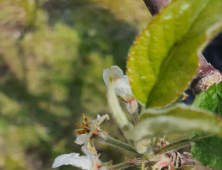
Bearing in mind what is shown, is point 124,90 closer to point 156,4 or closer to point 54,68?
point 156,4

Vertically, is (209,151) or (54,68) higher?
(54,68)

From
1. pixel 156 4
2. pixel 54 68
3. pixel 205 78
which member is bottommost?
pixel 205 78

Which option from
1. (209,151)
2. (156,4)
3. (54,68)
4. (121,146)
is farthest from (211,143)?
(54,68)

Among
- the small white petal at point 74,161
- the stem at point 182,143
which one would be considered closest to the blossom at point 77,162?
the small white petal at point 74,161

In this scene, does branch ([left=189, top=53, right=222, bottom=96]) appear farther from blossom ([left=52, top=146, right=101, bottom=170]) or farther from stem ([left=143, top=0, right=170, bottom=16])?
blossom ([left=52, top=146, right=101, bottom=170])

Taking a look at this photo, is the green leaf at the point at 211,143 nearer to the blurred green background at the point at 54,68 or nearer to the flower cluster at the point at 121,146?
the flower cluster at the point at 121,146

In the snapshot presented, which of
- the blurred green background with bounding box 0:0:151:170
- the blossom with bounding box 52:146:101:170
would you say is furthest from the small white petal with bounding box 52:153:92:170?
the blurred green background with bounding box 0:0:151:170

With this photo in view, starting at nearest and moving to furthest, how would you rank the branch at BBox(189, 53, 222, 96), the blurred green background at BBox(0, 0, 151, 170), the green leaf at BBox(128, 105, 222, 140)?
1. the green leaf at BBox(128, 105, 222, 140)
2. the branch at BBox(189, 53, 222, 96)
3. the blurred green background at BBox(0, 0, 151, 170)
